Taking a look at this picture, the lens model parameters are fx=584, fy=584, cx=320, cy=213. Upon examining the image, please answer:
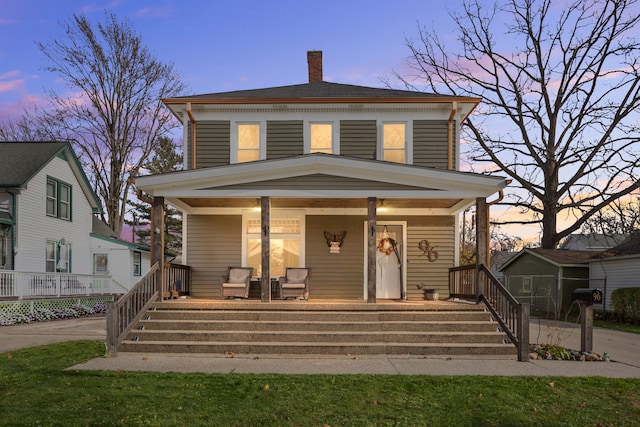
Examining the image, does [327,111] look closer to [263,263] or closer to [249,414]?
[263,263]

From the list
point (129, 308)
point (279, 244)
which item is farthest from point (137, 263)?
point (129, 308)

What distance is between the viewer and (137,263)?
2970cm

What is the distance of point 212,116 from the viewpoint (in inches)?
576

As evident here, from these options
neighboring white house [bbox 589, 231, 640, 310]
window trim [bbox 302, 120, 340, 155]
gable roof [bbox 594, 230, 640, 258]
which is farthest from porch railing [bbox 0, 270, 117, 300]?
gable roof [bbox 594, 230, 640, 258]

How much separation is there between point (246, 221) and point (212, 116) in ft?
9.15

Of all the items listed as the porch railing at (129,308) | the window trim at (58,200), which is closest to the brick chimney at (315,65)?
the porch railing at (129,308)

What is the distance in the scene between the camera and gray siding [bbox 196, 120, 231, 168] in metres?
14.5

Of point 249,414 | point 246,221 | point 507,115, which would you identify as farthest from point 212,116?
point 507,115

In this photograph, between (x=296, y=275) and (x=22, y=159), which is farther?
(x=22, y=159)

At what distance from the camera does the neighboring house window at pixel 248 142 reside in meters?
14.5

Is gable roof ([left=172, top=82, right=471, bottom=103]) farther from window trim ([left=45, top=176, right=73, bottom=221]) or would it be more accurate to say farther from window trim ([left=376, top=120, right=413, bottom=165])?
window trim ([left=45, top=176, right=73, bottom=221])

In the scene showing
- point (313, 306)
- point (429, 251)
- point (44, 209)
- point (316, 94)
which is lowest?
point (313, 306)

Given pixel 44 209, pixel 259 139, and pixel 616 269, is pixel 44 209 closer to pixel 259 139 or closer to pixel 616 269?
pixel 259 139

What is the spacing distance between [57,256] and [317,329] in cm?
1574
